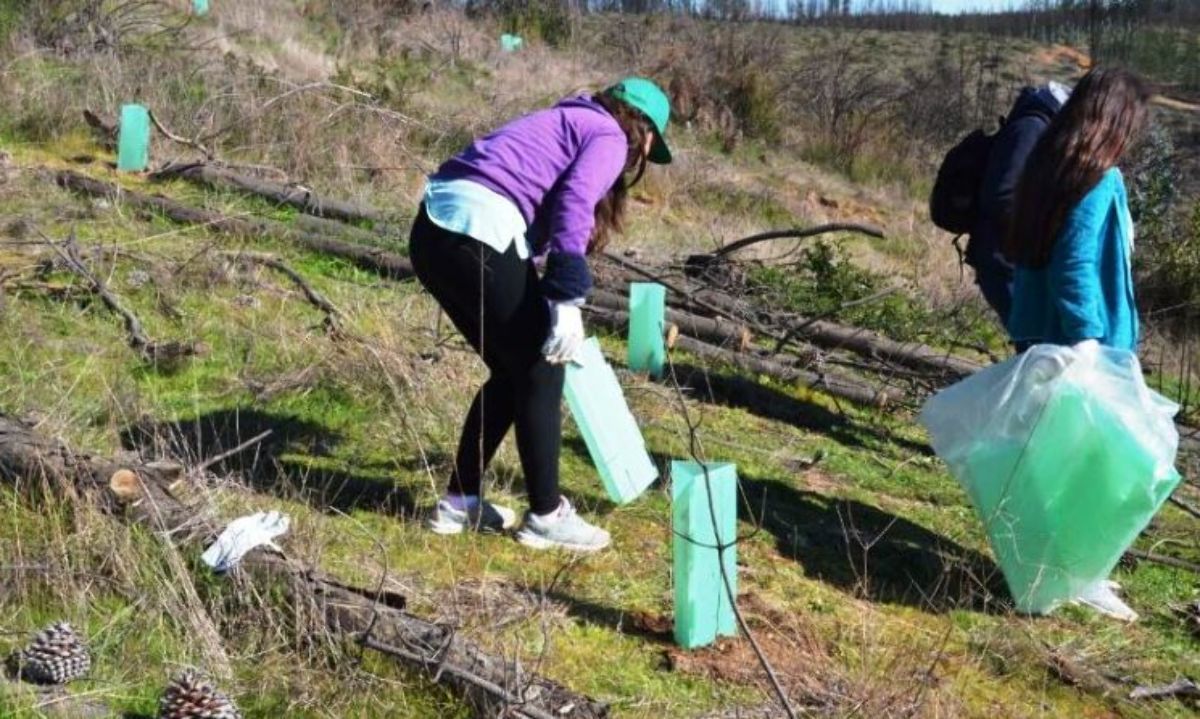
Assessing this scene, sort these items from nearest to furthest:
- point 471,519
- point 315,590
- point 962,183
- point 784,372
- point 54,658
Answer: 1. point 54,658
2. point 315,590
3. point 471,519
4. point 962,183
5. point 784,372

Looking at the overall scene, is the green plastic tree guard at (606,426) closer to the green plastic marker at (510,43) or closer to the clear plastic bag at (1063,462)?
the clear plastic bag at (1063,462)

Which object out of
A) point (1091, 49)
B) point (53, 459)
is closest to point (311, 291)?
point (53, 459)

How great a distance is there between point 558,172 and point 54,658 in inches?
70.7

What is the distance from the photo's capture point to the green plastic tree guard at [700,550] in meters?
3.16

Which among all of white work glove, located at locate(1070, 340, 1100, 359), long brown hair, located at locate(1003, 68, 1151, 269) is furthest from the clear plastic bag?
long brown hair, located at locate(1003, 68, 1151, 269)

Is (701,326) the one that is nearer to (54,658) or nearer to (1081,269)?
(1081,269)

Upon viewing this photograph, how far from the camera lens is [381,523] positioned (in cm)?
398

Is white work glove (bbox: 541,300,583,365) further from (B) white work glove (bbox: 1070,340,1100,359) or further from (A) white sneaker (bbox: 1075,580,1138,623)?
(A) white sneaker (bbox: 1075,580,1138,623)

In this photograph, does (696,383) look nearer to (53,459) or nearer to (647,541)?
(647,541)

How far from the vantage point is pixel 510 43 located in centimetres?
1780

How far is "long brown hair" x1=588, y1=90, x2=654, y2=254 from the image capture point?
3.81 metres

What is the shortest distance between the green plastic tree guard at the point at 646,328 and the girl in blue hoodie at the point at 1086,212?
6.96 feet

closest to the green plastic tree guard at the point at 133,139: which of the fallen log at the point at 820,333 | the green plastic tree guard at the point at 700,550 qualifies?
the fallen log at the point at 820,333

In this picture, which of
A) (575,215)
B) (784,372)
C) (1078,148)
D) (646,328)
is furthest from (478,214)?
(784,372)
